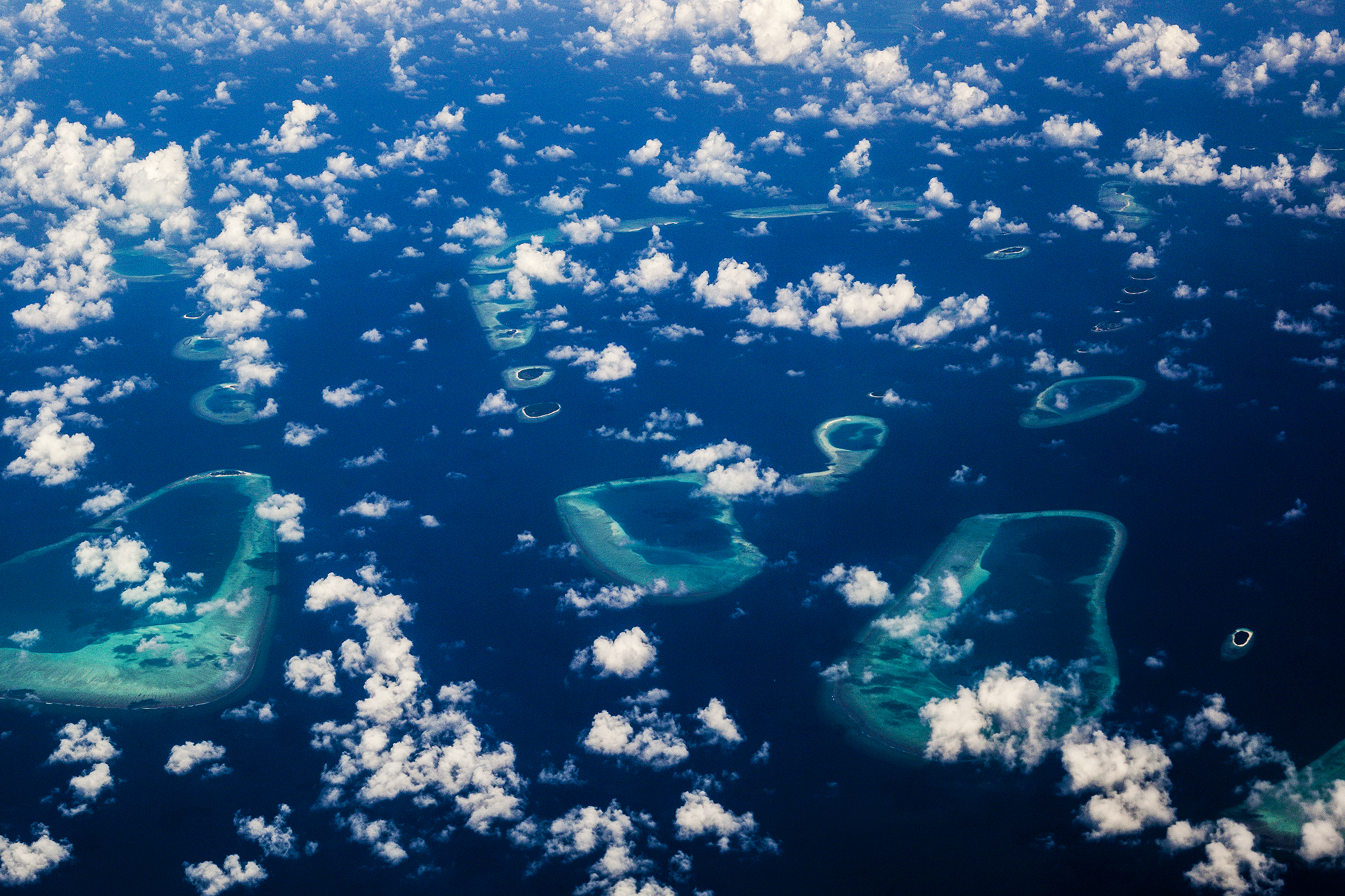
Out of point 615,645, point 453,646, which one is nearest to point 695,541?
point 615,645

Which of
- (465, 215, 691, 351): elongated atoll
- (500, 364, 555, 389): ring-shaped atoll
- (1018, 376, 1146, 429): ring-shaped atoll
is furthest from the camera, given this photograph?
(465, 215, 691, 351): elongated atoll

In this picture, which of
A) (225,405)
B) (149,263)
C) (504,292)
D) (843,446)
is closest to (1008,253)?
(843,446)

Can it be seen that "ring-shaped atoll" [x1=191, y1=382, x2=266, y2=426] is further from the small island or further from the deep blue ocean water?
the small island

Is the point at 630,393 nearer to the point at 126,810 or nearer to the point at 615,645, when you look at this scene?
the point at 615,645

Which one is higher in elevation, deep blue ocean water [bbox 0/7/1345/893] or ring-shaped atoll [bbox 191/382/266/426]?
deep blue ocean water [bbox 0/7/1345/893]

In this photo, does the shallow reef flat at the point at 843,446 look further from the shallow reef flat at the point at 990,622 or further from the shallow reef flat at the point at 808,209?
the shallow reef flat at the point at 808,209

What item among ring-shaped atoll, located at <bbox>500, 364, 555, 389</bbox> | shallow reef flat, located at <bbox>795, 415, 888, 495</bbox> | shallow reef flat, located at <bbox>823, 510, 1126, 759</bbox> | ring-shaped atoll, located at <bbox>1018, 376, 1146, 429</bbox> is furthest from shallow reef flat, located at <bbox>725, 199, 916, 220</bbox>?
shallow reef flat, located at <bbox>823, 510, 1126, 759</bbox>

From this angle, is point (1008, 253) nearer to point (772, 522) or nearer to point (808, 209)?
point (808, 209)
